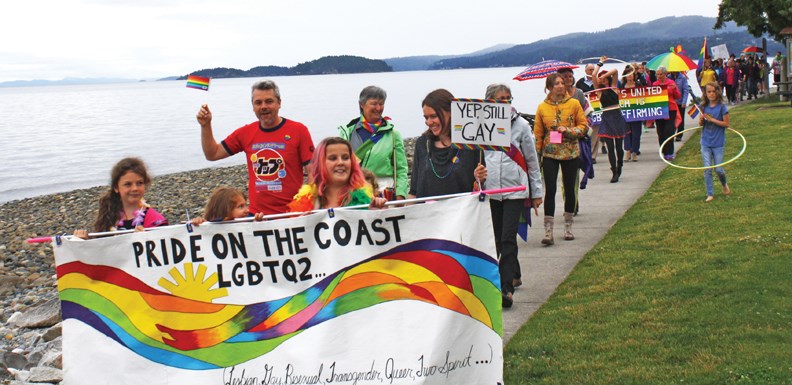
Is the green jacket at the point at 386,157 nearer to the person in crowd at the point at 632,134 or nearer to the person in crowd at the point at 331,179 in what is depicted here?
the person in crowd at the point at 331,179

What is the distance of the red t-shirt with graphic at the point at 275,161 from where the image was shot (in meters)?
7.54

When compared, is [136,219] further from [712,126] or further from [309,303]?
[712,126]

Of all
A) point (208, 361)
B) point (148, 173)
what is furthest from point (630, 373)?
point (148, 173)

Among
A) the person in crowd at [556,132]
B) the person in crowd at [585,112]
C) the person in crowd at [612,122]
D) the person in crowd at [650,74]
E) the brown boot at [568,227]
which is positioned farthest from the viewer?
the person in crowd at [650,74]

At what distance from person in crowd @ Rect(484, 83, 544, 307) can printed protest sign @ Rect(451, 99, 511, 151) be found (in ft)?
4.31

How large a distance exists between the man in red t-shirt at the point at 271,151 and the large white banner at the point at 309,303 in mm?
1459

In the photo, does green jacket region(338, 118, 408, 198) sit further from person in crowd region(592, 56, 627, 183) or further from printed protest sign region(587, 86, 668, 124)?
printed protest sign region(587, 86, 668, 124)

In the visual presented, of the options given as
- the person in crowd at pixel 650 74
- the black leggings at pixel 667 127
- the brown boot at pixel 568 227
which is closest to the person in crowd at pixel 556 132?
the brown boot at pixel 568 227

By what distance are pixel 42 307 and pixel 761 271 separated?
817 centimetres

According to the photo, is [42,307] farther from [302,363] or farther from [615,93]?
[615,93]

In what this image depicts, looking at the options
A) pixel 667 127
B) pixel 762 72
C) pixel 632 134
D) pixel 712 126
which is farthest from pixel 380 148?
pixel 762 72

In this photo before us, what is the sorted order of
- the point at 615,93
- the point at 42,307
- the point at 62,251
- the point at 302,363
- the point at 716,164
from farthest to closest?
the point at 615,93 → the point at 716,164 → the point at 42,307 → the point at 62,251 → the point at 302,363

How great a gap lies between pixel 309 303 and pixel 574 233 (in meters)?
6.80

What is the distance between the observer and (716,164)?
13445mm
